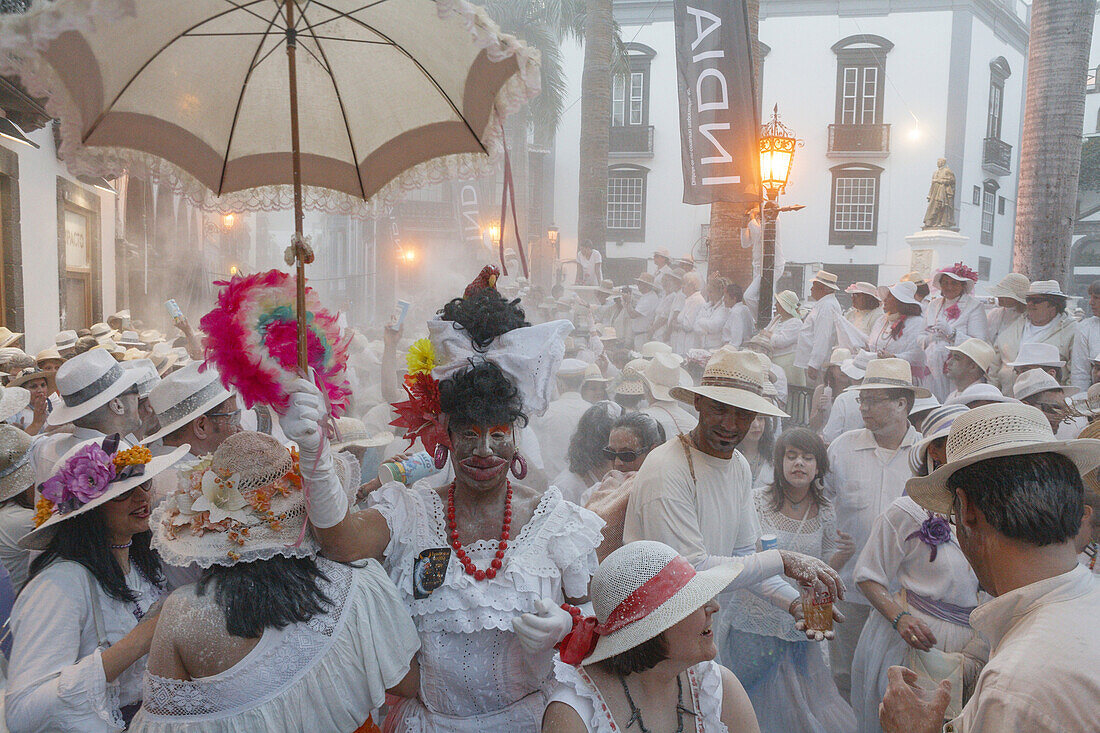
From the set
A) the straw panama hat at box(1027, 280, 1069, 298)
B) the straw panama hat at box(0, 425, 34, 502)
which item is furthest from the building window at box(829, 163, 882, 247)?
the straw panama hat at box(0, 425, 34, 502)

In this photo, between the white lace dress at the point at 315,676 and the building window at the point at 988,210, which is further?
the building window at the point at 988,210

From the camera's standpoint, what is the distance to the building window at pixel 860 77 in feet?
81.0

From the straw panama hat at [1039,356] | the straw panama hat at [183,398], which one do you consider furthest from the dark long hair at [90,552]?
the straw panama hat at [1039,356]

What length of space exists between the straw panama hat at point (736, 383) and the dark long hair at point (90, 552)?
2.29 m

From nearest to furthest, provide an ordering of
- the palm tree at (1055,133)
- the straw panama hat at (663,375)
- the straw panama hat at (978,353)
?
the straw panama hat at (663,375), the straw panama hat at (978,353), the palm tree at (1055,133)

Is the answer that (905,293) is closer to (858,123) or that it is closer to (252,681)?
(252,681)

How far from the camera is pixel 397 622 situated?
2.17 metres

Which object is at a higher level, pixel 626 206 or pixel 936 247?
pixel 626 206

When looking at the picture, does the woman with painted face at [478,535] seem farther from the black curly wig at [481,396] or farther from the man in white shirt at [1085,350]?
Answer: the man in white shirt at [1085,350]

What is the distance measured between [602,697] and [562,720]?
129 millimetres

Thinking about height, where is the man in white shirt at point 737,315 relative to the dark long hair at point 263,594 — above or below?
above

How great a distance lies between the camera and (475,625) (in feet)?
7.38

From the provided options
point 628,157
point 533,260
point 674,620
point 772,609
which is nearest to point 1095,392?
point 772,609

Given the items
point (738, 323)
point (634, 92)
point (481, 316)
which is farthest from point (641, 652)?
point (634, 92)
